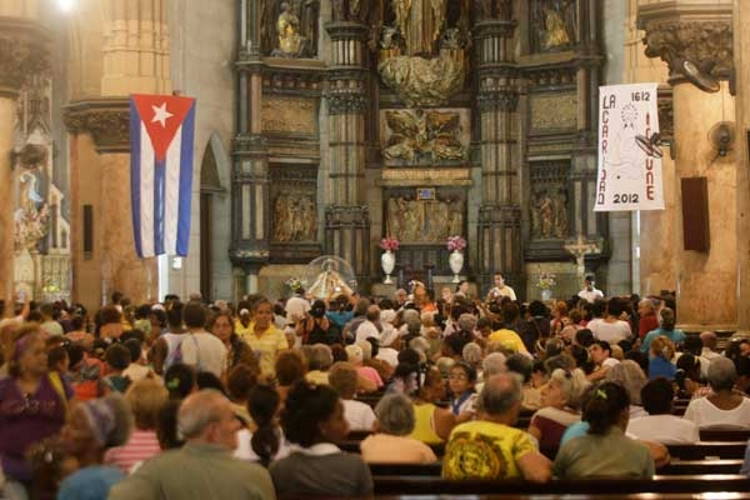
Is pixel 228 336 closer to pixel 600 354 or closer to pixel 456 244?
pixel 600 354

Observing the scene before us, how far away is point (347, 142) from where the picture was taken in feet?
124

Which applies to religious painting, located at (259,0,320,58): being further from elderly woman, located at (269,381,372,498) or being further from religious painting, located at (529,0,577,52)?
elderly woman, located at (269,381,372,498)

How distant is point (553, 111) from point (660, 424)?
1092 inches

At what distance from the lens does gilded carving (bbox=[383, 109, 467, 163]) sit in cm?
3872

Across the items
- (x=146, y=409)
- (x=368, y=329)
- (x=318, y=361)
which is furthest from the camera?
(x=368, y=329)

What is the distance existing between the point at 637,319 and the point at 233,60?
54.2 feet

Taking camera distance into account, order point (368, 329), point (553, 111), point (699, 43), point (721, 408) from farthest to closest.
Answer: point (553, 111)
point (699, 43)
point (368, 329)
point (721, 408)

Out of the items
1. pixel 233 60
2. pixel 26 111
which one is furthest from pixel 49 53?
pixel 26 111

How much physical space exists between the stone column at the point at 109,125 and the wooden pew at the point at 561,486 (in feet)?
67.1

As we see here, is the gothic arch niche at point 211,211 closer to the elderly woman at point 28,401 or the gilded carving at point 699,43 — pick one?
the gilded carving at point 699,43

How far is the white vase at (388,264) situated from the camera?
37.9 metres

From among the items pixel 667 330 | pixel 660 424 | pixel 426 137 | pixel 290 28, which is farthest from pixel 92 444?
pixel 426 137

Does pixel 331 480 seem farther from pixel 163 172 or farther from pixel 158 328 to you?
pixel 163 172

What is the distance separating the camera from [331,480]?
760 cm
